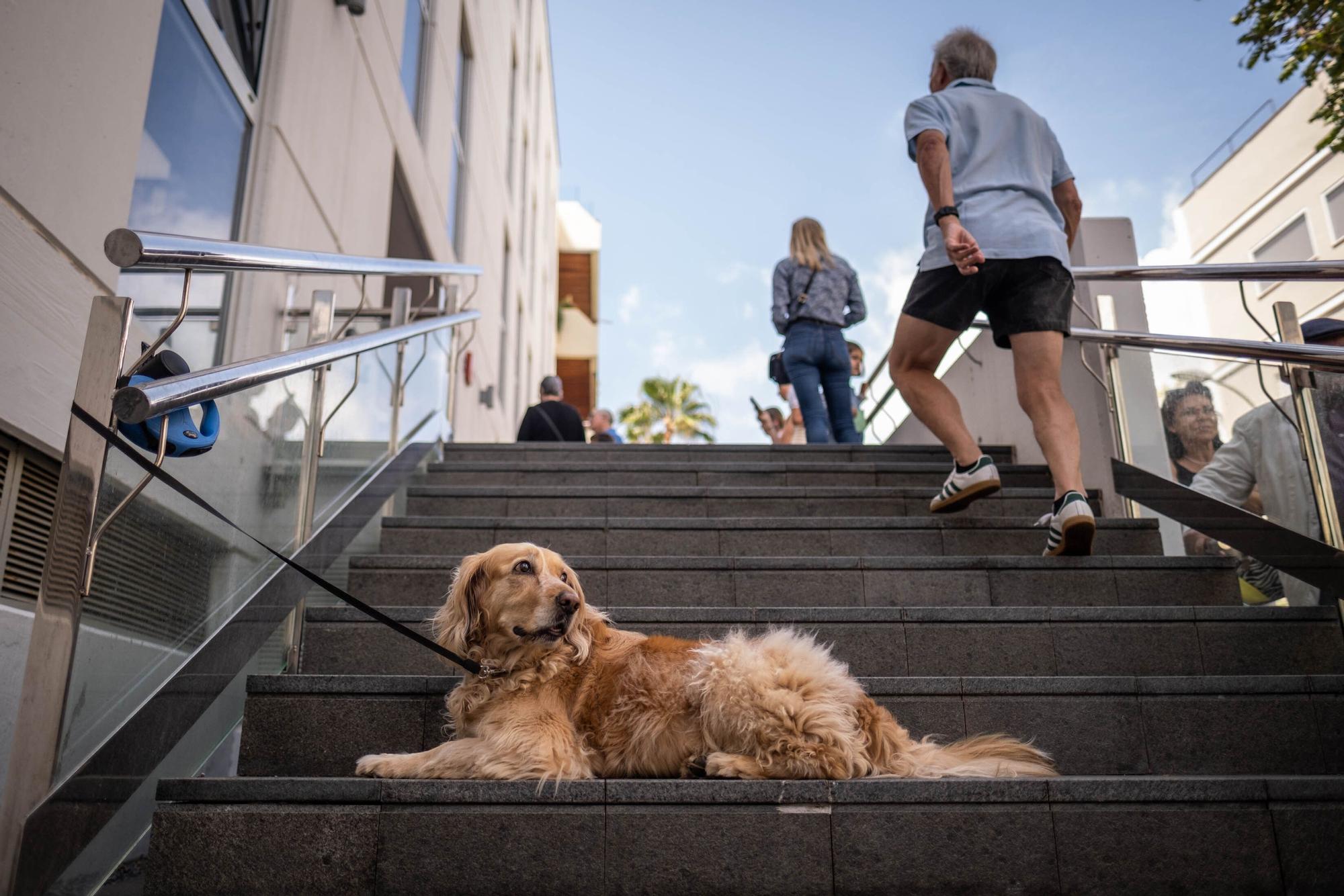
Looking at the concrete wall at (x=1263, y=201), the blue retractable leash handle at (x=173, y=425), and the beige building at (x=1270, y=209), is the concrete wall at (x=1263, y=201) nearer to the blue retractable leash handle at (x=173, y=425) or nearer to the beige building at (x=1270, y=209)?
the beige building at (x=1270, y=209)

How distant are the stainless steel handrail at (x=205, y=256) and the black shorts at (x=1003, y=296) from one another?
8.44ft

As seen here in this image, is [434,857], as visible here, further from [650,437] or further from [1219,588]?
[650,437]

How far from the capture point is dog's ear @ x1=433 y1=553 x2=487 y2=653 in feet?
9.70

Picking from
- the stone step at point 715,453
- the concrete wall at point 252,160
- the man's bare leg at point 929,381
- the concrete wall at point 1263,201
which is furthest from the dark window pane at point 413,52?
the concrete wall at point 1263,201

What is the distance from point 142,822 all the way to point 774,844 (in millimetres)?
1654

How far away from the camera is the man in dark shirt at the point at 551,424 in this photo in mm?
8875

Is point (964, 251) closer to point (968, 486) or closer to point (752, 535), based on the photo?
point (968, 486)

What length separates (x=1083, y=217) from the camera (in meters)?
5.68

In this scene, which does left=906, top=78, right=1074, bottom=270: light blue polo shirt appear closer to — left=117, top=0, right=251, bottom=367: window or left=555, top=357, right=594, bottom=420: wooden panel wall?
left=117, top=0, right=251, bottom=367: window

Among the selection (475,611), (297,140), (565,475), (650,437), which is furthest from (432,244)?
(650,437)

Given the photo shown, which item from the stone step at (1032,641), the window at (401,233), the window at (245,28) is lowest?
the stone step at (1032,641)

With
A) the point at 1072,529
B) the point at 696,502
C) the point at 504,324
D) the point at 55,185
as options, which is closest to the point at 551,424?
the point at 696,502

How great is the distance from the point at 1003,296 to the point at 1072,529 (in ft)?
3.55

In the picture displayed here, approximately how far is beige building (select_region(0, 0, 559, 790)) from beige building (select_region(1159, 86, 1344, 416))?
15.7 m
